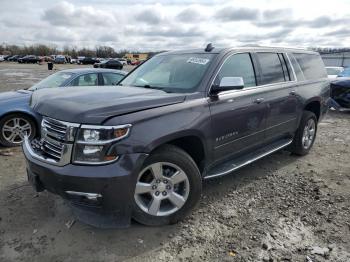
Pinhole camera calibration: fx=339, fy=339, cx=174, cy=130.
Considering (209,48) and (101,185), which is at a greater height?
(209,48)

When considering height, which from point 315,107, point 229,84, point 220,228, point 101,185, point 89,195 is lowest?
point 220,228

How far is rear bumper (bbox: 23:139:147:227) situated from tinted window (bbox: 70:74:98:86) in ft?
13.8

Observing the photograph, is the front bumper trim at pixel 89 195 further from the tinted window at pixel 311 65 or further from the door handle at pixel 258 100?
the tinted window at pixel 311 65

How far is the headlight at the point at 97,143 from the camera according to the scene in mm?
2969

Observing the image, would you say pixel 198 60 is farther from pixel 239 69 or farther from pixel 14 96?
pixel 14 96

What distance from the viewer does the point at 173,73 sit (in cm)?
432

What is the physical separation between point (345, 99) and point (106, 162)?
944 centimetres

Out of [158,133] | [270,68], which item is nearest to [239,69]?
[270,68]

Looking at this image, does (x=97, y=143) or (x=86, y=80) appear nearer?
(x=97, y=143)

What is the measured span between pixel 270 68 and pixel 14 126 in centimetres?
476

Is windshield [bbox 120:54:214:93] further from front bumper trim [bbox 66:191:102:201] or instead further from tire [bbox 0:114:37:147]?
tire [bbox 0:114:37:147]

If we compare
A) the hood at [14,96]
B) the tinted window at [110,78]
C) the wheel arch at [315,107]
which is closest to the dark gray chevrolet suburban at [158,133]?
the wheel arch at [315,107]

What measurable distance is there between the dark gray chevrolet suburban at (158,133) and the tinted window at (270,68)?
0.6 inches

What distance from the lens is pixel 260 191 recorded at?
14.9 feet
